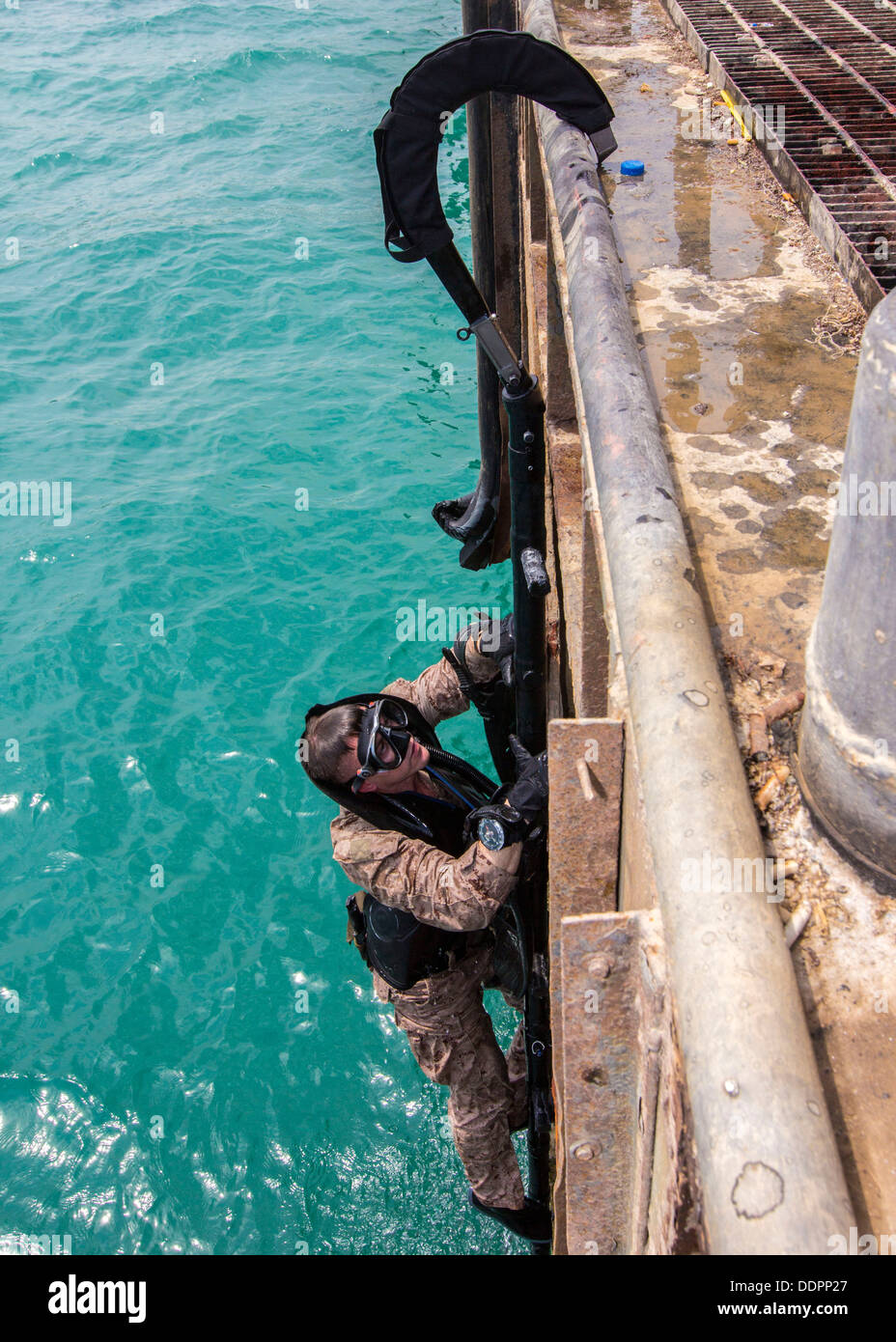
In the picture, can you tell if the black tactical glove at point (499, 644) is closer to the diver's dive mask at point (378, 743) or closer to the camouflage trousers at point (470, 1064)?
the diver's dive mask at point (378, 743)

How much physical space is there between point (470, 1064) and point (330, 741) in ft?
5.83

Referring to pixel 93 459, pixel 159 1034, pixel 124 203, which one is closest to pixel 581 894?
pixel 159 1034

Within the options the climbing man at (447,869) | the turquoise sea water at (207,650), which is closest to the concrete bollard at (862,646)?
the climbing man at (447,869)

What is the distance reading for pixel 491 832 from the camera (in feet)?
11.4

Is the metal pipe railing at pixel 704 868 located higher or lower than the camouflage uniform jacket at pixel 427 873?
higher

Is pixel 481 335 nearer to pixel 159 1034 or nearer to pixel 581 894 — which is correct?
pixel 581 894

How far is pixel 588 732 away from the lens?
2174 mm

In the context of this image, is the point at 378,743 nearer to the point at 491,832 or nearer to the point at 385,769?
the point at 385,769

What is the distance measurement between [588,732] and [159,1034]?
4.71 m

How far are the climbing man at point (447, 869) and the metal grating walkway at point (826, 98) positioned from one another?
1.99m

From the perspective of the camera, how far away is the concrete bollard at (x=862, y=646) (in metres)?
1.48

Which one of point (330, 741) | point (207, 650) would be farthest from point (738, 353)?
point (207, 650)

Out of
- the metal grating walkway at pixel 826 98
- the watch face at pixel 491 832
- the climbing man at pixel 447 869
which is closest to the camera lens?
the watch face at pixel 491 832
